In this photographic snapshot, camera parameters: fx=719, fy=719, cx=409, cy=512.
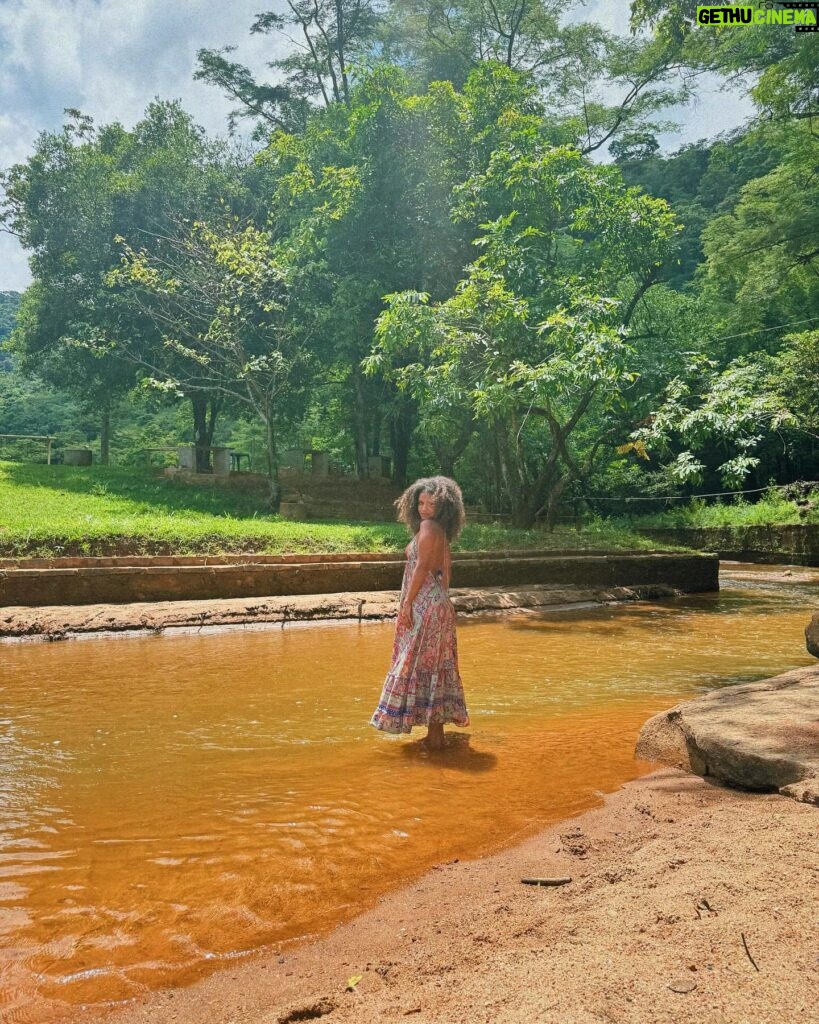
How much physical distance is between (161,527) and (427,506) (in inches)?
330

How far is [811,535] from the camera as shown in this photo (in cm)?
2005

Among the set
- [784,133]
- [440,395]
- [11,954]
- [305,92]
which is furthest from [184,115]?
[11,954]

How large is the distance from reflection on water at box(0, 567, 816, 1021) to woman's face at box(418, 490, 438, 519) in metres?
1.50

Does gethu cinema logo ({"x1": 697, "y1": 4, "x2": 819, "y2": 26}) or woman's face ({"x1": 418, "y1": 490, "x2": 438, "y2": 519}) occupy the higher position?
gethu cinema logo ({"x1": 697, "y1": 4, "x2": 819, "y2": 26})

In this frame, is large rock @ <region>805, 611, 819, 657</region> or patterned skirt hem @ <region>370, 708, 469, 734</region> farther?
large rock @ <region>805, 611, 819, 657</region>

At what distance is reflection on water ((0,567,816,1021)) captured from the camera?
246cm

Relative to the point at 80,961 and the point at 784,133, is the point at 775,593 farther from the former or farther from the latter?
the point at 784,133

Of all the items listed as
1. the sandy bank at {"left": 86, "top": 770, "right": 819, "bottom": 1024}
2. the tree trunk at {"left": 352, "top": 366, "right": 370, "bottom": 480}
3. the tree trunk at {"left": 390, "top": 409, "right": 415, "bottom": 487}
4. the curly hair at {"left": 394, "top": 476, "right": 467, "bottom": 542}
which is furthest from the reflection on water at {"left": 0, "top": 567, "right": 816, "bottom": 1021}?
the tree trunk at {"left": 390, "top": 409, "right": 415, "bottom": 487}

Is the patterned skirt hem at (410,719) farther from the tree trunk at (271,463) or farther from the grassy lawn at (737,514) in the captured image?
the grassy lawn at (737,514)

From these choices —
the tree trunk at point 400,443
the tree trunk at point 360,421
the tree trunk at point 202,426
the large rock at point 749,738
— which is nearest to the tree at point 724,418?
the large rock at point 749,738

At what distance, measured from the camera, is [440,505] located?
4746 mm

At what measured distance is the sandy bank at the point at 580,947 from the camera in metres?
1.68

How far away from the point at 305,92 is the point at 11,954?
103 feet

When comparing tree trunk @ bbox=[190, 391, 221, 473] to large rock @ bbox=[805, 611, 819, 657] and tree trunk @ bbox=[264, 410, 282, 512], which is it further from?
large rock @ bbox=[805, 611, 819, 657]
